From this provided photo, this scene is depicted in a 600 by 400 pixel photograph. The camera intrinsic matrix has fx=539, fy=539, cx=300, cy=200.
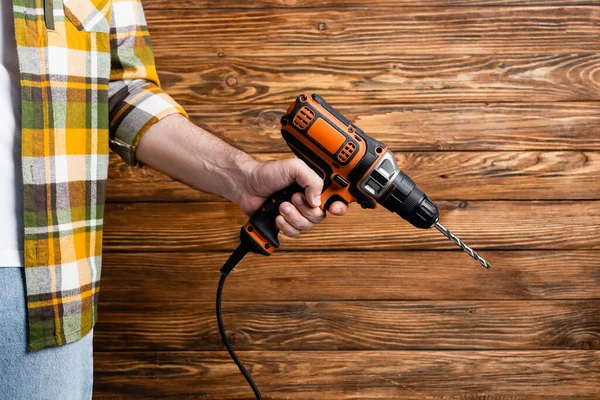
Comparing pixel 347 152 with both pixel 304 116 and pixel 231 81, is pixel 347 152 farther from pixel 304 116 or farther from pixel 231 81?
pixel 231 81

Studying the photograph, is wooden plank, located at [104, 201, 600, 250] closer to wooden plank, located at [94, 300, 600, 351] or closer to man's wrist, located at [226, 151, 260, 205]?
wooden plank, located at [94, 300, 600, 351]

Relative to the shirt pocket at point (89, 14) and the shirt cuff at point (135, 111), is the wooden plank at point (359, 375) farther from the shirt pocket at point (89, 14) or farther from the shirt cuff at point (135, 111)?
the shirt pocket at point (89, 14)

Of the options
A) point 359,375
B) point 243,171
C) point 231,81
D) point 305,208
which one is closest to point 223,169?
point 243,171

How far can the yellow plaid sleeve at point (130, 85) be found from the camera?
2.47ft

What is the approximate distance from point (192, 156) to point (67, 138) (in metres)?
0.18

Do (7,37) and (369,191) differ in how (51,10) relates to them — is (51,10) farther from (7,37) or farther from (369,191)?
(369,191)

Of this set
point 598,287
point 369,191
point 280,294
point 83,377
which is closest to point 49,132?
point 83,377

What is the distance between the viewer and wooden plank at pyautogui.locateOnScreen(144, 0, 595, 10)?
1.10 metres

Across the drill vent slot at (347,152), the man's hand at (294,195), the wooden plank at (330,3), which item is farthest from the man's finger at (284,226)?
the wooden plank at (330,3)

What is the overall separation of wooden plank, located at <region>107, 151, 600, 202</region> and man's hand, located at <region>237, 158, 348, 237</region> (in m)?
0.34

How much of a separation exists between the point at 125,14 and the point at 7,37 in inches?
6.7

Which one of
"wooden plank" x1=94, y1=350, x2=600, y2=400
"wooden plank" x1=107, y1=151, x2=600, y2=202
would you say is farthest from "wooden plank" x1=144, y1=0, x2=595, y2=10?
"wooden plank" x1=94, y1=350, x2=600, y2=400

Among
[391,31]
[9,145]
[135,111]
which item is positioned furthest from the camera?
[391,31]

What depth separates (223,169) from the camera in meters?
0.82
